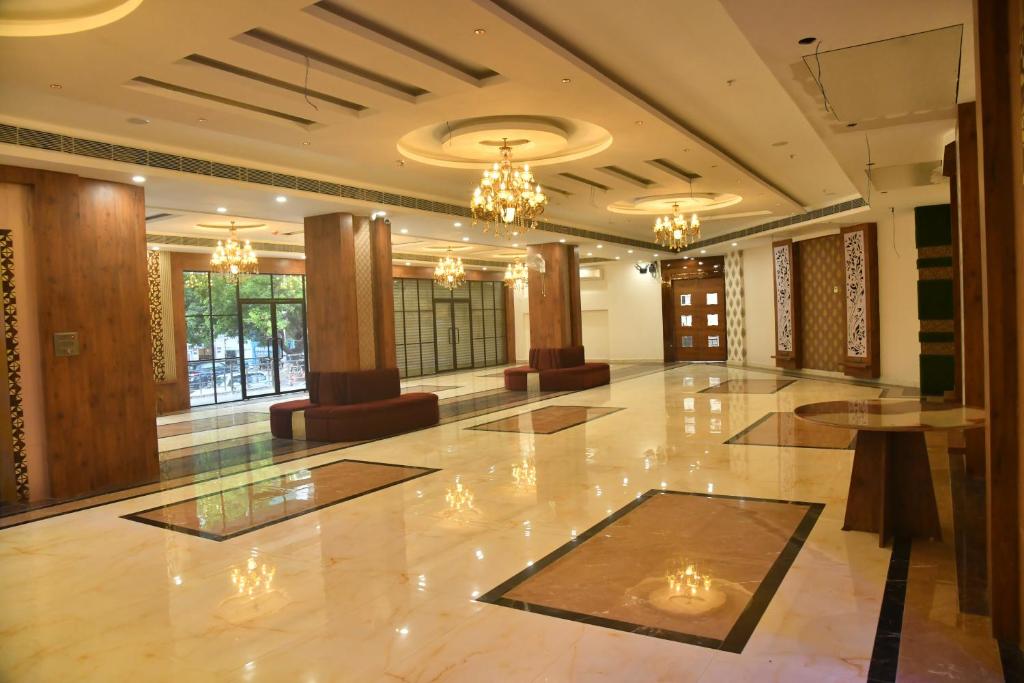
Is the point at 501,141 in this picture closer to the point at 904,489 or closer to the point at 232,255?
the point at 904,489

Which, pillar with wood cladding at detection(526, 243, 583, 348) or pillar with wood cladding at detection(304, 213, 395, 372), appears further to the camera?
pillar with wood cladding at detection(526, 243, 583, 348)

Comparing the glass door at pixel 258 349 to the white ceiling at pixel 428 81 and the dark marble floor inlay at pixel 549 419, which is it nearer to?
the white ceiling at pixel 428 81

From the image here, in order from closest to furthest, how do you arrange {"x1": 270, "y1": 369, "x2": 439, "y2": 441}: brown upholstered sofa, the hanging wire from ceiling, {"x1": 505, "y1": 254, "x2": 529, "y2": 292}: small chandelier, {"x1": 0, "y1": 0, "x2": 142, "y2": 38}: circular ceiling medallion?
{"x1": 0, "y1": 0, "x2": 142, "y2": 38}: circular ceiling medallion → the hanging wire from ceiling → {"x1": 270, "y1": 369, "x2": 439, "y2": 441}: brown upholstered sofa → {"x1": 505, "y1": 254, "x2": 529, "y2": 292}: small chandelier

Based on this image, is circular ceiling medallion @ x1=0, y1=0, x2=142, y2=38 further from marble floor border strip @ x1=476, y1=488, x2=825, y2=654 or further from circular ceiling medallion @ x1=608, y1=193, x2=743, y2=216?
circular ceiling medallion @ x1=608, y1=193, x2=743, y2=216

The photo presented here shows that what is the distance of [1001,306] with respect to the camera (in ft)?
10.1

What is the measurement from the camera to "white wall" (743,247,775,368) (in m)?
17.8

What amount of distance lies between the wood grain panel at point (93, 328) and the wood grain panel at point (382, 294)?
11.8 ft

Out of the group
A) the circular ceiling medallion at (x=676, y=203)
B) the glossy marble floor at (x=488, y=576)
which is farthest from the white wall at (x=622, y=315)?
the glossy marble floor at (x=488, y=576)

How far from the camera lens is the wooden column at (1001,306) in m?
3.03

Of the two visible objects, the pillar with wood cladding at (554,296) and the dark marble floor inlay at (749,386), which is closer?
the dark marble floor inlay at (749,386)

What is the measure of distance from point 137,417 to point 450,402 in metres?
6.64

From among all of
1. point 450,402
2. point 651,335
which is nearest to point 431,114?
point 450,402

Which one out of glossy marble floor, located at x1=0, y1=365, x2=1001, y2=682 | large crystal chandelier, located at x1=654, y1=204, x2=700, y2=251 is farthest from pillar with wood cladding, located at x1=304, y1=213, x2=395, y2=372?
large crystal chandelier, located at x1=654, y1=204, x2=700, y2=251

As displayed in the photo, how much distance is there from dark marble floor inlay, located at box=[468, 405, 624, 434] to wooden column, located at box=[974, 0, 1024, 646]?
641cm
